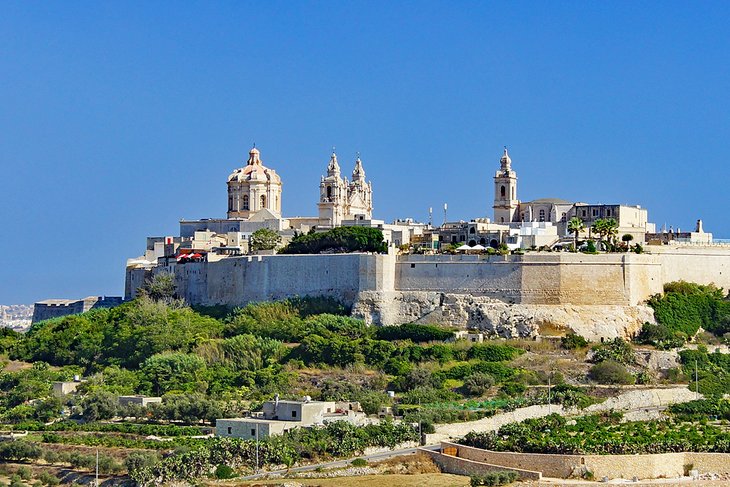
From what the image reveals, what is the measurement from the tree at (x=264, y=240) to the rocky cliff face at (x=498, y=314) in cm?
835

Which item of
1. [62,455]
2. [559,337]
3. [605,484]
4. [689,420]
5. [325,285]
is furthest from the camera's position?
[325,285]

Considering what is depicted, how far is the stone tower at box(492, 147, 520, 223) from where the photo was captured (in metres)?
77.4

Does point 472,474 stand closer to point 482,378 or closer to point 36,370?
point 482,378

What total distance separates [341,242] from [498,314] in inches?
339

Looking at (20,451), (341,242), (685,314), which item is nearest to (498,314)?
(685,314)

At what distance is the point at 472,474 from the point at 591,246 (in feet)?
73.3

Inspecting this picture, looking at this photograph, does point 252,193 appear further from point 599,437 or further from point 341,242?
point 599,437

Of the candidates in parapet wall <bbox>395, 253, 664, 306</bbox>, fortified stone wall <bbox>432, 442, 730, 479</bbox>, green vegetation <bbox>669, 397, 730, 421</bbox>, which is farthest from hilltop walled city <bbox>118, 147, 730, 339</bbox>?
fortified stone wall <bbox>432, 442, 730, 479</bbox>

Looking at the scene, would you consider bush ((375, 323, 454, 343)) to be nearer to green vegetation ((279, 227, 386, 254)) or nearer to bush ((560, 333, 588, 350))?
bush ((560, 333, 588, 350))

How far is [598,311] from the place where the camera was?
61.0 meters

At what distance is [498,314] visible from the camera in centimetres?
6147

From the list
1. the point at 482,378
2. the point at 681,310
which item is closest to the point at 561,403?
the point at 482,378

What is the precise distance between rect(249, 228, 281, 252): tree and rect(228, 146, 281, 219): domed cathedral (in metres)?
6.96

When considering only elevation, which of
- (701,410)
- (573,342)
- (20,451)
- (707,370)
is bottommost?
(20,451)
